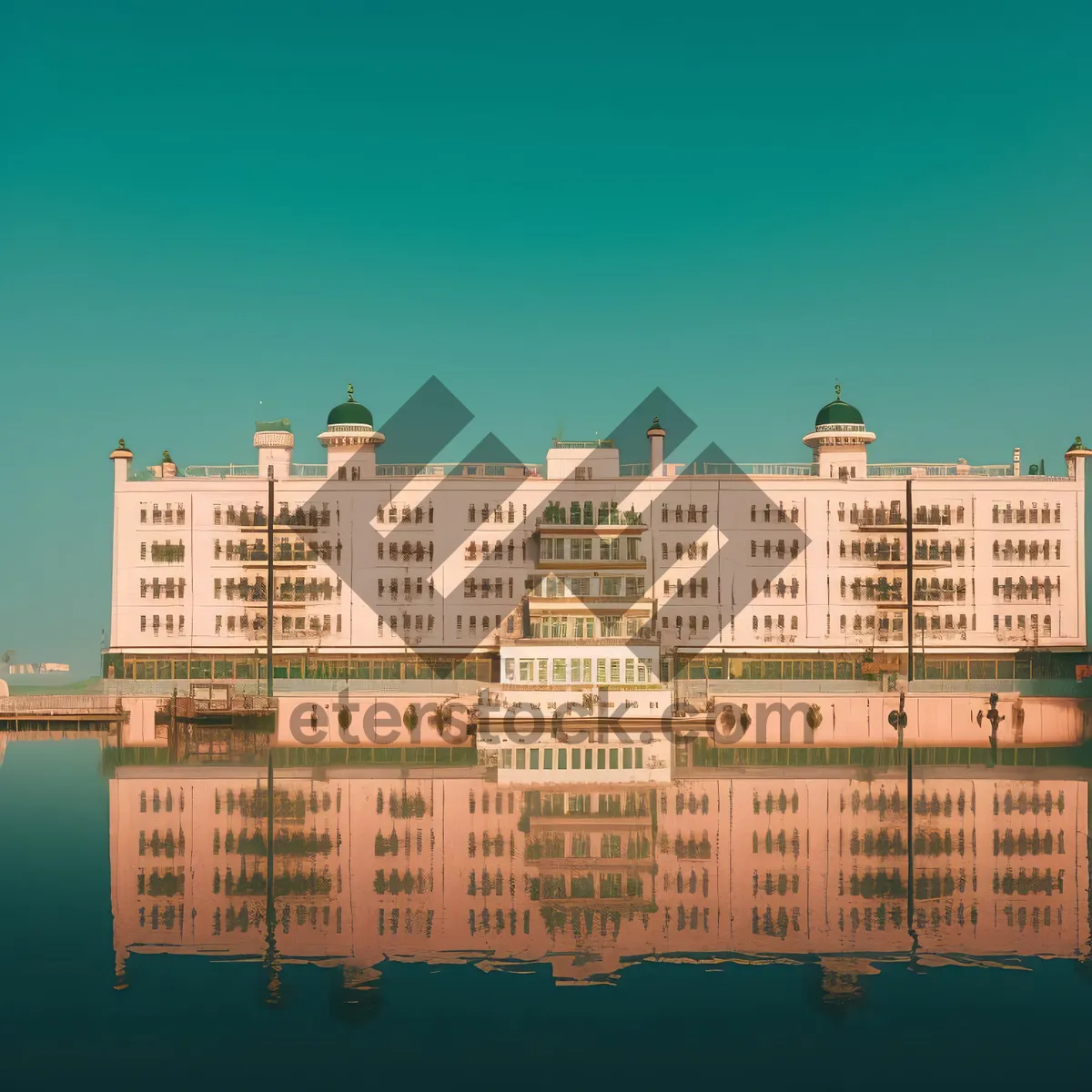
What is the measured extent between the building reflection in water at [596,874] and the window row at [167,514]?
111 feet

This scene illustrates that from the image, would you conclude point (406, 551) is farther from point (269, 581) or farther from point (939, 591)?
point (939, 591)

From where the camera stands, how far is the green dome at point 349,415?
83500mm

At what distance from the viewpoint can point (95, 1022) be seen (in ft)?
73.4

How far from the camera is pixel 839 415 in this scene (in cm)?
8456

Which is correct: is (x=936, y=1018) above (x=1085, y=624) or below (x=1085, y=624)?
below

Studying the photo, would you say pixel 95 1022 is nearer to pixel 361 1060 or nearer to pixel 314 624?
pixel 361 1060

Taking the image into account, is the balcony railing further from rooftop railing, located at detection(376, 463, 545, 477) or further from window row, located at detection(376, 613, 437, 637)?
window row, located at detection(376, 613, 437, 637)

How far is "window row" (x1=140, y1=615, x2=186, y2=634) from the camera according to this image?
8100 cm

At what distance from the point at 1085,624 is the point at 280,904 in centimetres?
7242

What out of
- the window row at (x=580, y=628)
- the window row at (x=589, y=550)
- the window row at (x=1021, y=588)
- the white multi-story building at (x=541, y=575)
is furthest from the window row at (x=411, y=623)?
the window row at (x=1021, y=588)

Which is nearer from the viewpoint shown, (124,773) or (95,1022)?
(95,1022)

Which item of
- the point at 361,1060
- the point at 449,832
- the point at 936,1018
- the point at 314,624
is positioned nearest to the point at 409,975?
the point at 361,1060

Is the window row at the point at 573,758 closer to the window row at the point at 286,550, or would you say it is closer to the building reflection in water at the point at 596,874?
the building reflection in water at the point at 596,874

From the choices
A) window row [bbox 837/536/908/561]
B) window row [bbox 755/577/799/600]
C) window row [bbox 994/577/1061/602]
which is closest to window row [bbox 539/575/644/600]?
window row [bbox 755/577/799/600]
